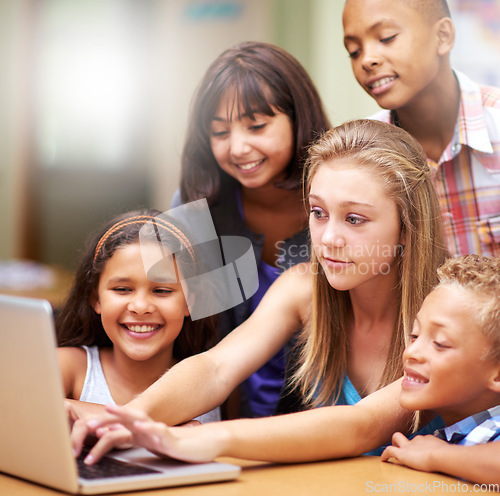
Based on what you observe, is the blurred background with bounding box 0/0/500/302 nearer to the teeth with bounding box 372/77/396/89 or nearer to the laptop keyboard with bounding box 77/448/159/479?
the teeth with bounding box 372/77/396/89

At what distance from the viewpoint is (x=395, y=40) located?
129 centimetres

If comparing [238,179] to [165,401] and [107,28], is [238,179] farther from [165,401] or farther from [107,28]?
[107,28]

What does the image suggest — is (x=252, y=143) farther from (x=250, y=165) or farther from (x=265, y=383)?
(x=265, y=383)

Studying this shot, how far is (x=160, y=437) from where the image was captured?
778mm

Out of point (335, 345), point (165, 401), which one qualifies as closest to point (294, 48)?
point (335, 345)

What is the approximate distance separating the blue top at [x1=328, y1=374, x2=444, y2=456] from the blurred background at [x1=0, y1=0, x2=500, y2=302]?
2998 millimetres

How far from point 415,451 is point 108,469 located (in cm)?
38

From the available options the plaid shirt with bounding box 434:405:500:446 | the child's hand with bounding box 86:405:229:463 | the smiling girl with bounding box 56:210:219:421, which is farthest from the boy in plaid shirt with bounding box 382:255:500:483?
the smiling girl with bounding box 56:210:219:421

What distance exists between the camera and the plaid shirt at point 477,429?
0.87m

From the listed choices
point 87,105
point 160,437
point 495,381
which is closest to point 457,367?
point 495,381

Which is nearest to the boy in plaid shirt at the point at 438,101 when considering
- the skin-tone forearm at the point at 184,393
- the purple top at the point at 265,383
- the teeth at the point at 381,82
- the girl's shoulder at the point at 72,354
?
the teeth at the point at 381,82

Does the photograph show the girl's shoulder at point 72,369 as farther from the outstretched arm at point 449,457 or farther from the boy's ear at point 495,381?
the boy's ear at point 495,381

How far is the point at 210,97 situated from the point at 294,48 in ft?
6.39

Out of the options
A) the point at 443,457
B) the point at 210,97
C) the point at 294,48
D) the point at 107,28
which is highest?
the point at 107,28
